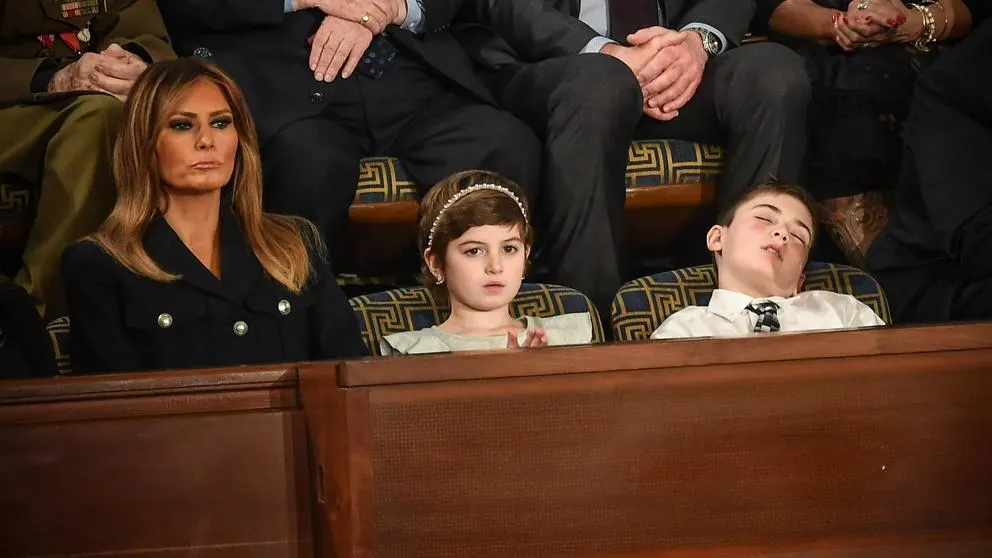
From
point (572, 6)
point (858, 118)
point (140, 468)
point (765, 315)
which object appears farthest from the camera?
point (572, 6)

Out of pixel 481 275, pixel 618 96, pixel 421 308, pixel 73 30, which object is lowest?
pixel 421 308

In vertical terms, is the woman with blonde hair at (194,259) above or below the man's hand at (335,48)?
below

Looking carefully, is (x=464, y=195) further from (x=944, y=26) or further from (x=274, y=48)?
(x=944, y=26)

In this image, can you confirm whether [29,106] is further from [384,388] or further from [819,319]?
[819,319]

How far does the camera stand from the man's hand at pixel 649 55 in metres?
2.64

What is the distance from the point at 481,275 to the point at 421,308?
0.19 metres

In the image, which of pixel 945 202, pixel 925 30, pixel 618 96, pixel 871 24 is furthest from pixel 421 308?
pixel 925 30

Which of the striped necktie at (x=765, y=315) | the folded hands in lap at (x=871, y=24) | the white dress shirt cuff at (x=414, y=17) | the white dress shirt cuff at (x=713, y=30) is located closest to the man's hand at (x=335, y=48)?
the white dress shirt cuff at (x=414, y=17)

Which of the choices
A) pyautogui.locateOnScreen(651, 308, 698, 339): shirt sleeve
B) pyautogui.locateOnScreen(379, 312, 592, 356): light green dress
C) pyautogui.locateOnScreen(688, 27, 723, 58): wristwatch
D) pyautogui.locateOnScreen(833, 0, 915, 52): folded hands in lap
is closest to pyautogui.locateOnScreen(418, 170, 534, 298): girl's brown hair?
pyautogui.locateOnScreen(379, 312, 592, 356): light green dress

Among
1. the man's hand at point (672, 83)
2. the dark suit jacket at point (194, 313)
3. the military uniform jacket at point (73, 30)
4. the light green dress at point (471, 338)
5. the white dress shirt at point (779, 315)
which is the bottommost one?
the light green dress at point (471, 338)

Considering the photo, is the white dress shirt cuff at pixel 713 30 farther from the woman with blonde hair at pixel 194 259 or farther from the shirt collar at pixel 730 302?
the woman with blonde hair at pixel 194 259

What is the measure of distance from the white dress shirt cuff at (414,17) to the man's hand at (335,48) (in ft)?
0.39

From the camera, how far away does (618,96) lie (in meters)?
2.52

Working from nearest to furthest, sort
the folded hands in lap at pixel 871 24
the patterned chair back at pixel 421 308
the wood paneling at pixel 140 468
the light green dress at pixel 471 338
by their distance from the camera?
the wood paneling at pixel 140 468 → the light green dress at pixel 471 338 → the patterned chair back at pixel 421 308 → the folded hands in lap at pixel 871 24
